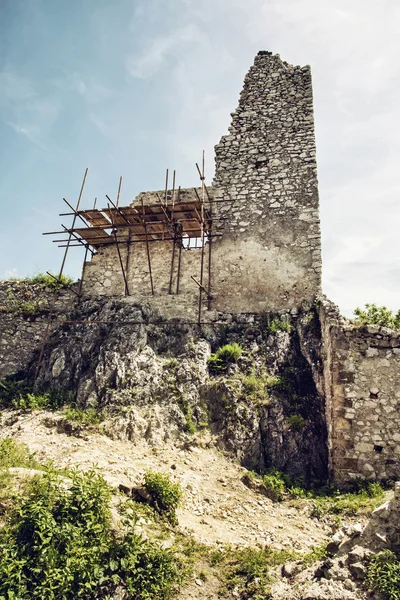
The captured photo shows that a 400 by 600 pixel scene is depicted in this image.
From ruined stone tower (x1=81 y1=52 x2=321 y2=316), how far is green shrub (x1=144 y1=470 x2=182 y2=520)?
646cm

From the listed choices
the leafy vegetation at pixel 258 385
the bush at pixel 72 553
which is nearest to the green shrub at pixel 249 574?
the bush at pixel 72 553

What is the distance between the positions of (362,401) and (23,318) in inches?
408

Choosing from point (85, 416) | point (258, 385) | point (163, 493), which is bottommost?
point (163, 493)

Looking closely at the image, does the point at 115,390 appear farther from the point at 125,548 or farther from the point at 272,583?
the point at 272,583

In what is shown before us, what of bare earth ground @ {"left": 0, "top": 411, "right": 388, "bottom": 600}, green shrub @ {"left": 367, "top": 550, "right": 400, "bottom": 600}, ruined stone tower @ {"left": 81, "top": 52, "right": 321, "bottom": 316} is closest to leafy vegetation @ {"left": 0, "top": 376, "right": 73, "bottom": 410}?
bare earth ground @ {"left": 0, "top": 411, "right": 388, "bottom": 600}

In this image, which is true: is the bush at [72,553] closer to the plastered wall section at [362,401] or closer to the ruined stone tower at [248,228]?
the plastered wall section at [362,401]

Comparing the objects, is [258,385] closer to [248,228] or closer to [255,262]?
[255,262]

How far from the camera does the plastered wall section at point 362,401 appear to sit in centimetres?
933

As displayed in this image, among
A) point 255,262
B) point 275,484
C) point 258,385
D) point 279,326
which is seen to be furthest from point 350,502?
point 255,262

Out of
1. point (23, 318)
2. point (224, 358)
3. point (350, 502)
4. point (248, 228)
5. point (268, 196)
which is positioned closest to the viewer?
point (350, 502)

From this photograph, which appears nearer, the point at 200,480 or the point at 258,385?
the point at 200,480

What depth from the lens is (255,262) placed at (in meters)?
13.5

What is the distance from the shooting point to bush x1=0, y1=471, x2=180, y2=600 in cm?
540

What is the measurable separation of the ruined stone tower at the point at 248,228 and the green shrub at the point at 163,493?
6.46 m
